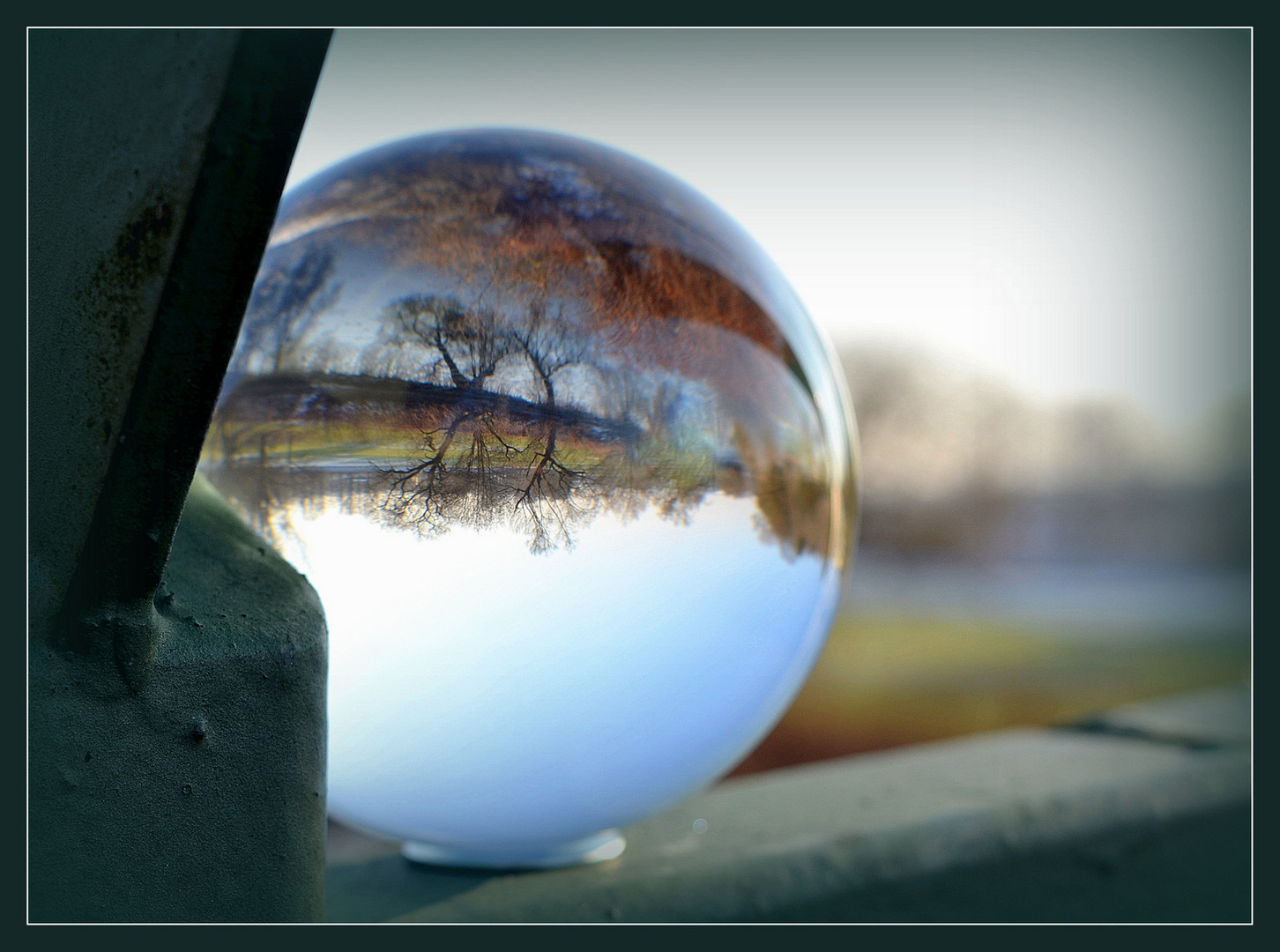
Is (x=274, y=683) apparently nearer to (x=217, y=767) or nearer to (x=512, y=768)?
(x=217, y=767)

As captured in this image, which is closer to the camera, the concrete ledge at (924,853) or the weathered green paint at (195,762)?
the weathered green paint at (195,762)

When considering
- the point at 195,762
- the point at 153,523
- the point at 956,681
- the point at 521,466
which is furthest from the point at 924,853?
the point at 956,681

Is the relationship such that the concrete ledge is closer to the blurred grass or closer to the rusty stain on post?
the rusty stain on post

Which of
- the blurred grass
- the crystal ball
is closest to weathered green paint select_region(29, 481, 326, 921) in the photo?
the crystal ball

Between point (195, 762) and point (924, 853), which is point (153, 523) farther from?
point (924, 853)

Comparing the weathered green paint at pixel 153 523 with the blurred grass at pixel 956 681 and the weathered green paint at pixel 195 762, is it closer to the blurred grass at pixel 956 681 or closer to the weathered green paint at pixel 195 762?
the weathered green paint at pixel 195 762

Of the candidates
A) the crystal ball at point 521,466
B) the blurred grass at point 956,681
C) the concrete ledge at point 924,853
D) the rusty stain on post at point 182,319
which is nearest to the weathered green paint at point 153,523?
the rusty stain on post at point 182,319
